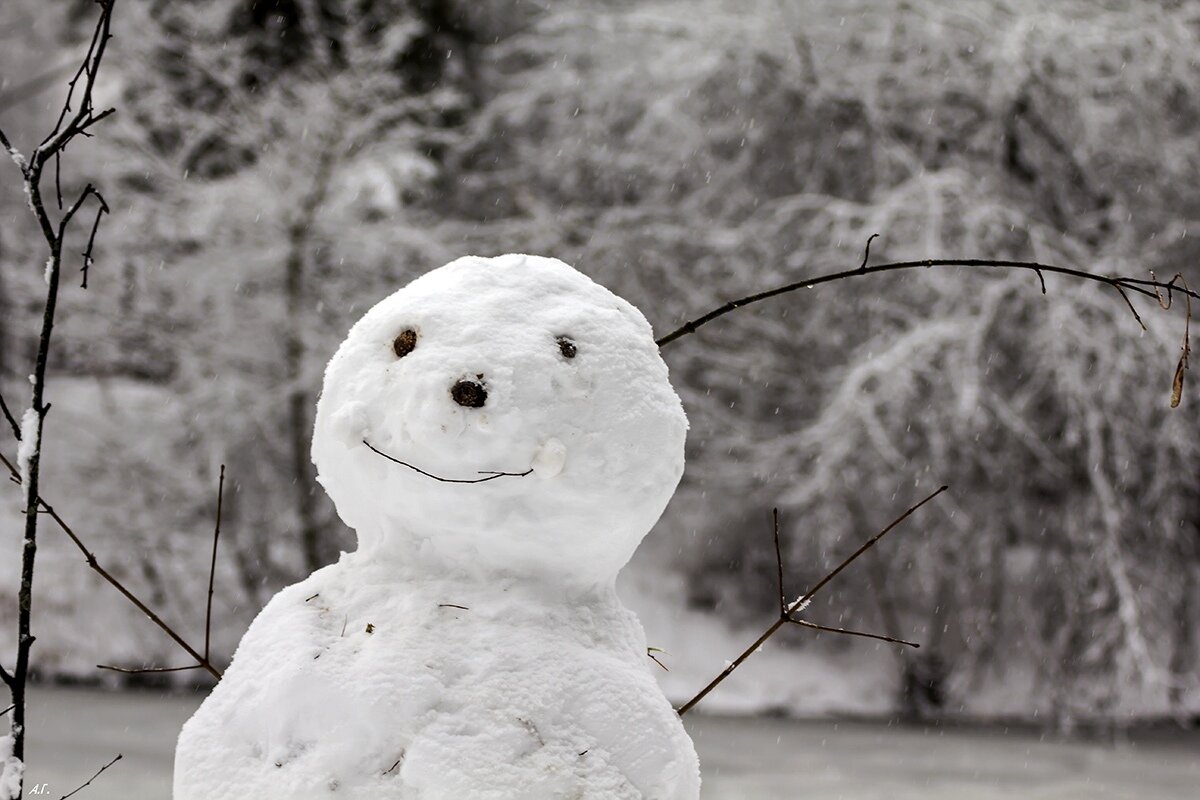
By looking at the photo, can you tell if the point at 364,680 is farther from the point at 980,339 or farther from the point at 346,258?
the point at 346,258

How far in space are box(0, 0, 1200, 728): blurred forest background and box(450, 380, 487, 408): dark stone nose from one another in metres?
6.07

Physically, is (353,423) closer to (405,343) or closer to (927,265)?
(405,343)

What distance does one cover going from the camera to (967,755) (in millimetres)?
7254

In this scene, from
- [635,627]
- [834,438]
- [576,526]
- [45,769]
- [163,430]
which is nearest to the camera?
[576,526]

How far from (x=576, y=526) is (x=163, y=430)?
810 centimetres

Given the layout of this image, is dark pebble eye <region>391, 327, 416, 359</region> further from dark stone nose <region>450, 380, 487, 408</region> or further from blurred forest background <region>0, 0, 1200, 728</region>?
blurred forest background <region>0, 0, 1200, 728</region>

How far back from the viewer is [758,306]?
29.9ft

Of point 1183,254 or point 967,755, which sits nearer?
point 967,755

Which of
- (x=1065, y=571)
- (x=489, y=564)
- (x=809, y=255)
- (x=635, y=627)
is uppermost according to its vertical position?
(x=809, y=255)

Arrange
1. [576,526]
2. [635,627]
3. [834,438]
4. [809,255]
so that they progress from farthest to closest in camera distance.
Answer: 1. [809,255]
2. [834,438]
3. [635,627]
4. [576,526]

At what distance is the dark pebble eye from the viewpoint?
76.0 inches

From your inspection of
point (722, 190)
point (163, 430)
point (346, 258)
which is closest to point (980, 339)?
point (722, 190)

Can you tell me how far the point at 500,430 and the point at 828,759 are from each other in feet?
19.2

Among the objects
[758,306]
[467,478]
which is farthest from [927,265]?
[758,306]
